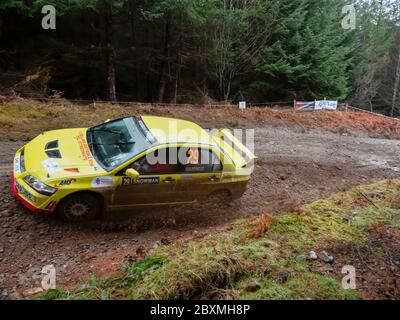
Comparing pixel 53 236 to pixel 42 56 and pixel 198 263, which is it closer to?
pixel 198 263

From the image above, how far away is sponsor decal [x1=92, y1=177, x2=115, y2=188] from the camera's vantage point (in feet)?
19.2

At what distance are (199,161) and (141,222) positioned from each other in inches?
63.5

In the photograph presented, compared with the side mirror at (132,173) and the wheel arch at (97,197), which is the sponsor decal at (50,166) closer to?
the wheel arch at (97,197)

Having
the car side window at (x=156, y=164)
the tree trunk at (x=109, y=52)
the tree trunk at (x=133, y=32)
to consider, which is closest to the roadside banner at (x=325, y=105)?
the tree trunk at (x=133, y=32)

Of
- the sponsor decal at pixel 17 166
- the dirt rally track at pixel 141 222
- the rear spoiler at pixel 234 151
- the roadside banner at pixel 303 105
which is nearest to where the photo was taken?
the dirt rally track at pixel 141 222

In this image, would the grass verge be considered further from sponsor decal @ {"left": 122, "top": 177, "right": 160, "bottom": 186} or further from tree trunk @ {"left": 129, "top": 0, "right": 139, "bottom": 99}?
tree trunk @ {"left": 129, "top": 0, "right": 139, "bottom": 99}

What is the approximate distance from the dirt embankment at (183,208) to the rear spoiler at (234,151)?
1.09m

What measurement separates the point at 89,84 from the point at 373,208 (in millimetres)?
15834

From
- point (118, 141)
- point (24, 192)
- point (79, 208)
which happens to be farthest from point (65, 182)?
point (118, 141)

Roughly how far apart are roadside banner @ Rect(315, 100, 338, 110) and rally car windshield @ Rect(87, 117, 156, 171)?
1479cm

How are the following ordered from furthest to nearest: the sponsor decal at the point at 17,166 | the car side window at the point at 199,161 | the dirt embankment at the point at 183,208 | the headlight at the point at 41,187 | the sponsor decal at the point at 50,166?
1. the car side window at the point at 199,161
2. the sponsor decal at the point at 17,166
3. the sponsor decal at the point at 50,166
4. the headlight at the point at 41,187
5. the dirt embankment at the point at 183,208

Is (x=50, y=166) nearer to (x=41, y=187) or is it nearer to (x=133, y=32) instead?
(x=41, y=187)

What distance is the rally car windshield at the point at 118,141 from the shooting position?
244 inches

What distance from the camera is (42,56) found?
16438mm
